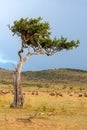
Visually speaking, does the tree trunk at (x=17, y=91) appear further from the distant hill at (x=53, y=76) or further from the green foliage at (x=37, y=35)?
the distant hill at (x=53, y=76)

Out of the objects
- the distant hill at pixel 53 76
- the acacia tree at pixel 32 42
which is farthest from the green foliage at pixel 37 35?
the distant hill at pixel 53 76

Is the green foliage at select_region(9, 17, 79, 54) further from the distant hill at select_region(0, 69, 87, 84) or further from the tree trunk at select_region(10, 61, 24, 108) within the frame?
the distant hill at select_region(0, 69, 87, 84)

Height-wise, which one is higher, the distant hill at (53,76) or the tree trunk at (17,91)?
the distant hill at (53,76)

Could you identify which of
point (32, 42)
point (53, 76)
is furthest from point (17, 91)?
point (53, 76)

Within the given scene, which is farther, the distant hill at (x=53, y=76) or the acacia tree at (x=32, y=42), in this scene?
the distant hill at (x=53, y=76)

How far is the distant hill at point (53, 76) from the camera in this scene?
126250 millimetres

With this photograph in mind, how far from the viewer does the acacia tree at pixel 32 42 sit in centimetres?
3516

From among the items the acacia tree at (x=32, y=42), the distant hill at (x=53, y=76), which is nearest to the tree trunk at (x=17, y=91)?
the acacia tree at (x=32, y=42)

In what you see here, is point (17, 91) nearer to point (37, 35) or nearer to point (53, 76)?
point (37, 35)

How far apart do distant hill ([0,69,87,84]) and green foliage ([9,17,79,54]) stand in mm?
86289

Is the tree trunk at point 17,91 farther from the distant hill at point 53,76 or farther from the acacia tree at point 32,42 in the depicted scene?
the distant hill at point 53,76

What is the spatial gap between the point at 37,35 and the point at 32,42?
70 cm

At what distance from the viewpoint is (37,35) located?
3666 centimetres

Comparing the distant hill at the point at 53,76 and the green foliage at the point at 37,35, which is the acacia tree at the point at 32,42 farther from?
the distant hill at the point at 53,76
